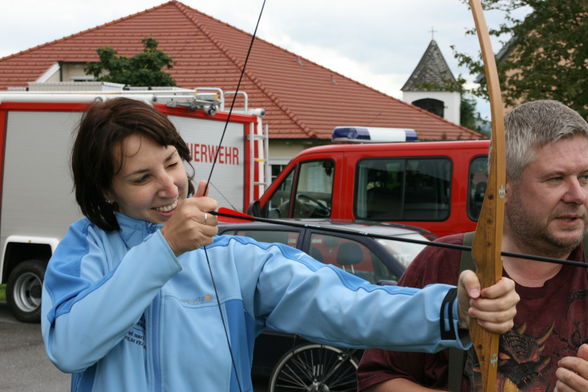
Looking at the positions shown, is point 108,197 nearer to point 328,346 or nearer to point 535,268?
point 535,268

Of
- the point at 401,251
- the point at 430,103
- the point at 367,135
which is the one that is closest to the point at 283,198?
the point at 367,135

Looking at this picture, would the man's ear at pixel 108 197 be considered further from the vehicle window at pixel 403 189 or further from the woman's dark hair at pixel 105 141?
the vehicle window at pixel 403 189

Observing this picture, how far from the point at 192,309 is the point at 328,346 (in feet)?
12.5

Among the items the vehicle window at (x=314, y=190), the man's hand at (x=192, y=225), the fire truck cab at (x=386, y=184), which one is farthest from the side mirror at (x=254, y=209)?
the man's hand at (x=192, y=225)

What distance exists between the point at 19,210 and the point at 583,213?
339 inches

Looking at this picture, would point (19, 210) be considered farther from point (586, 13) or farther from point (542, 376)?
point (586, 13)

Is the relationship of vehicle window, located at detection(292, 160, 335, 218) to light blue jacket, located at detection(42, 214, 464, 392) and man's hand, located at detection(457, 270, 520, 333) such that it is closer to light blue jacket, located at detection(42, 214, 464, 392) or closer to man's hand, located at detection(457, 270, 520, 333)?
light blue jacket, located at detection(42, 214, 464, 392)

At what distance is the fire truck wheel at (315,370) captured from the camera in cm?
538

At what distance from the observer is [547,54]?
15789 mm

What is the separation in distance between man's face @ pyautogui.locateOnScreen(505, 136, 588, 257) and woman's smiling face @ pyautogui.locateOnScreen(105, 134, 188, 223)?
32.8 inches

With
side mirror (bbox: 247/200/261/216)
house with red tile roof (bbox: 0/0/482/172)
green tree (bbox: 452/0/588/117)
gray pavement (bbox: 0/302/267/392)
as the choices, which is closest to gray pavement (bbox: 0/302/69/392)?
gray pavement (bbox: 0/302/267/392)

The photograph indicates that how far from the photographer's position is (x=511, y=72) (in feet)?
57.6

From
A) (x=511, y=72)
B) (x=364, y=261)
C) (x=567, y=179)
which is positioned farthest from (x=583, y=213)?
(x=511, y=72)

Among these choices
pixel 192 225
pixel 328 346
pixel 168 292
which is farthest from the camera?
pixel 328 346
